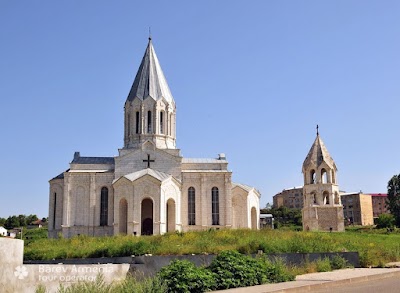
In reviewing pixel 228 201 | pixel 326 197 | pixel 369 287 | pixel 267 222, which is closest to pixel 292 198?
pixel 267 222

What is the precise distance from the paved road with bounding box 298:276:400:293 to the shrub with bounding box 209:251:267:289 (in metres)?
1.49

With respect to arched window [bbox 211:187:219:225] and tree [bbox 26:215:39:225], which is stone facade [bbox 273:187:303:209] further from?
arched window [bbox 211:187:219:225]

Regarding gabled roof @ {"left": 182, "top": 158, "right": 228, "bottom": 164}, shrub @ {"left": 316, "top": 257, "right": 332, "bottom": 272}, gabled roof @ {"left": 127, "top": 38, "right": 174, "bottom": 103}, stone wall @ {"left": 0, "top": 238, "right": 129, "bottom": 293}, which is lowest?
shrub @ {"left": 316, "top": 257, "right": 332, "bottom": 272}

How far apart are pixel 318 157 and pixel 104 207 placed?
17.8 meters

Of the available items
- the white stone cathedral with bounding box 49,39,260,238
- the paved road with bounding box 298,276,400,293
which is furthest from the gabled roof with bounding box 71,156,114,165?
the paved road with bounding box 298,276,400,293

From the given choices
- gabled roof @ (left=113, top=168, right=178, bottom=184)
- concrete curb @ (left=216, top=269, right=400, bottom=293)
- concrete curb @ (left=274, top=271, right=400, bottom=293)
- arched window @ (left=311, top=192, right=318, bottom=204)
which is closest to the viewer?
concrete curb @ (left=216, top=269, right=400, bottom=293)

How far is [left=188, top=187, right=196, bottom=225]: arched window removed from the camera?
113 feet

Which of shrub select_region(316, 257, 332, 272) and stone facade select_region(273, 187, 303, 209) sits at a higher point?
stone facade select_region(273, 187, 303, 209)

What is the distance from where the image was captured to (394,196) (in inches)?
2420

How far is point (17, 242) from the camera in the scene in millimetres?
8984

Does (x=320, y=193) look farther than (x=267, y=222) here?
No

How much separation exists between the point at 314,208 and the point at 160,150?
13278 millimetres

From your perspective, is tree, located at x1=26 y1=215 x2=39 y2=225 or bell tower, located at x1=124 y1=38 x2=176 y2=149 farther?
tree, located at x1=26 y1=215 x2=39 y2=225

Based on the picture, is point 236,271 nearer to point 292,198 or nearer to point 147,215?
point 147,215
